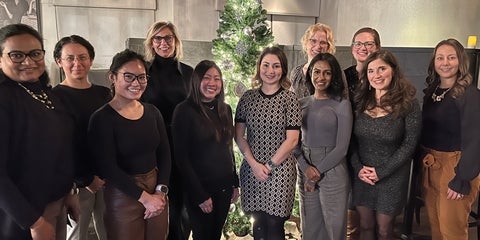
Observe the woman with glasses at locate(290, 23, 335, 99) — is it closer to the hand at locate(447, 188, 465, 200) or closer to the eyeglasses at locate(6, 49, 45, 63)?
the hand at locate(447, 188, 465, 200)

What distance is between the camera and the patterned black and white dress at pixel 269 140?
2.31 metres

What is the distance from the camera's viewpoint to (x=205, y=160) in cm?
222

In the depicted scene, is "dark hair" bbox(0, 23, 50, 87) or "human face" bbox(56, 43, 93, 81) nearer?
"dark hair" bbox(0, 23, 50, 87)

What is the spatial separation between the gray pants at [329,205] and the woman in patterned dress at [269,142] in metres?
0.19

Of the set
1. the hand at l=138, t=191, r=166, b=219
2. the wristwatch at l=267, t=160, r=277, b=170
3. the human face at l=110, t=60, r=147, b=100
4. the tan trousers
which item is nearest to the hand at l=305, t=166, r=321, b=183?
the wristwatch at l=267, t=160, r=277, b=170

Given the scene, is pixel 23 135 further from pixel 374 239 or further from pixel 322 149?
pixel 374 239

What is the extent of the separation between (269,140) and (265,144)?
0.12 ft

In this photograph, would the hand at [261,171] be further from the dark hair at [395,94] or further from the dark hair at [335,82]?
the dark hair at [395,94]

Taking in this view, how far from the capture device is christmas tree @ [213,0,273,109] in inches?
117

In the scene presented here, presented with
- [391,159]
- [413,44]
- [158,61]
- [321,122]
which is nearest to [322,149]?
[321,122]

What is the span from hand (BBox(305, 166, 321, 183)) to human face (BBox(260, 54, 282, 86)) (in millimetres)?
579

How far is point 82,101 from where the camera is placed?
2180 millimetres

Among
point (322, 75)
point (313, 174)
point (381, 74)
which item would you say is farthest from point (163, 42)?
point (381, 74)

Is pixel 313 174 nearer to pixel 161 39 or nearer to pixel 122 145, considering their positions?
pixel 122 145
